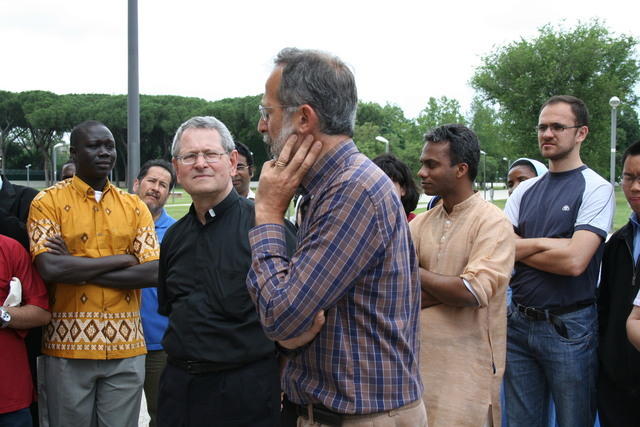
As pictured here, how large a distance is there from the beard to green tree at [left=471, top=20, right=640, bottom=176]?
36.6 meters

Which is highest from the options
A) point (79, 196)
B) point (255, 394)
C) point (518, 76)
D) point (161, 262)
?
point (518, 76)

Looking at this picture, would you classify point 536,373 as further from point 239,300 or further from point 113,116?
point 113,116

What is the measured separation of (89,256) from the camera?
360 cm

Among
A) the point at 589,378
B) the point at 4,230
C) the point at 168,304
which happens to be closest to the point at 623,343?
the point at 589,378

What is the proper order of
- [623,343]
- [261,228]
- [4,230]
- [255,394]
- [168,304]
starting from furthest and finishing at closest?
1. [4,230]
2. [623,343]
3. [168,304]
4. [255,394]
5. [261,228]

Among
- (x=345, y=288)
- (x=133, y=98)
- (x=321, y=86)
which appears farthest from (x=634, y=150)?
→ (x=133, y=98)

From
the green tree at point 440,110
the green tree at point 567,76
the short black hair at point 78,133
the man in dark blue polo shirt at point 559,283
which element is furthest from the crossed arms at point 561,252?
the green tree at point 440,110

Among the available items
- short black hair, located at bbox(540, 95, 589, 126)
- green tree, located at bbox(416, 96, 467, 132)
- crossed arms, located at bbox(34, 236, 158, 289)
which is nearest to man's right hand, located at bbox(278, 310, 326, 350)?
crossed arms, located at bbox(34, 236, 158, 289)

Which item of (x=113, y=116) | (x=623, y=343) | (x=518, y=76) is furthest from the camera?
(x=113, y=116)

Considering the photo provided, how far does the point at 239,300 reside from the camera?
2.87m

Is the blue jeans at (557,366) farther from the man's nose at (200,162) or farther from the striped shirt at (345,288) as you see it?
the man's nose at (200,162)

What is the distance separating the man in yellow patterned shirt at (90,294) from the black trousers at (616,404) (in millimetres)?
2750

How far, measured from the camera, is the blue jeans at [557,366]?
360cm

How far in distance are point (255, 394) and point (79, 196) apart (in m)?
1.78
